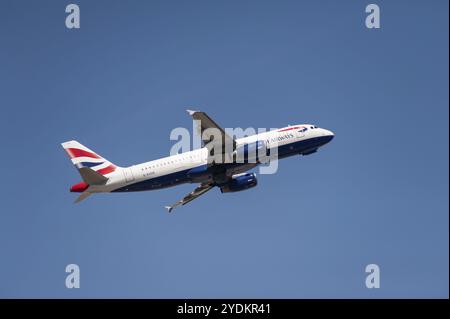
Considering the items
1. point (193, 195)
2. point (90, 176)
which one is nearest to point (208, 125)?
point (90, 176)

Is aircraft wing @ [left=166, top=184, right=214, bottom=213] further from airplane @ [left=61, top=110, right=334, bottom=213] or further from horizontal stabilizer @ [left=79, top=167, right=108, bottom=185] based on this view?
horizontal stabilizer @ [left=79, top=167, right=108, bottom=185]

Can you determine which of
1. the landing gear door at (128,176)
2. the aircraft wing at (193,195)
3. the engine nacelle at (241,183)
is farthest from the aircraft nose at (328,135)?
the landing gear door at (128,176)

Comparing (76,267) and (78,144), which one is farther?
(78,144)

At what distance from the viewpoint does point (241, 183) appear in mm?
82938

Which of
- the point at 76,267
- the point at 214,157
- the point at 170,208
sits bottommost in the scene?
the point at 76,267

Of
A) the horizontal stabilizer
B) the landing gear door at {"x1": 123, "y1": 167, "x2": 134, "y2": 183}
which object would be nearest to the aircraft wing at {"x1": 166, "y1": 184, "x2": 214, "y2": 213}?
the landing gear door at {"x1": 123, "y1": 167, "x2": 134, "y2": 183}

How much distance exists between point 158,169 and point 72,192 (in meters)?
9.62

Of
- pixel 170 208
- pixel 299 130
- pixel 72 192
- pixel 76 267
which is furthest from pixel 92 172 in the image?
pixel 299 130

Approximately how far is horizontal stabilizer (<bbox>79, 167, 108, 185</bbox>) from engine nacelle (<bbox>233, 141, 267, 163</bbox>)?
1517 centimetres

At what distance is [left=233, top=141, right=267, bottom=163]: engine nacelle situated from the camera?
75.1 meters

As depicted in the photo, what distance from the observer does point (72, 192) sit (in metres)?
71.0

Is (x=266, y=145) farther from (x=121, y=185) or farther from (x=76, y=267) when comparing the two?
(x=76, y=267)

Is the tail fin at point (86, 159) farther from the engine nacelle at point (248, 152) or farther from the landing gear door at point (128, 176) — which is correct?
the engine nacelle at point (248, 152)

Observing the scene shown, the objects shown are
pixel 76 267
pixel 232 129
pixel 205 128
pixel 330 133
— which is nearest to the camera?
pixel 76 267
